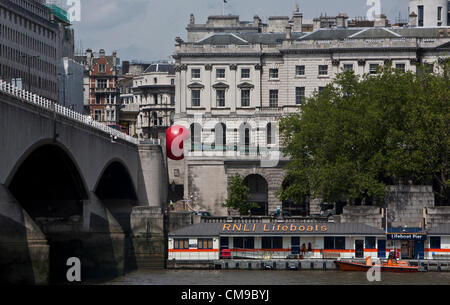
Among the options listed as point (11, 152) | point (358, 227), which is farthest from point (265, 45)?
point (11, 152)

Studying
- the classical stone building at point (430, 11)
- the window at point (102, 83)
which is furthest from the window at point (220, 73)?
the window at point (102, 83)

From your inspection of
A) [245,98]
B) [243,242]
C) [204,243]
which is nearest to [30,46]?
[245,98]

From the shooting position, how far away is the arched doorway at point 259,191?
369 ft

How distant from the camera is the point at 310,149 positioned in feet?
322

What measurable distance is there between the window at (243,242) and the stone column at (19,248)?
90.2ft

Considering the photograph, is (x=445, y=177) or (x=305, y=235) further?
(x=445, y=177)

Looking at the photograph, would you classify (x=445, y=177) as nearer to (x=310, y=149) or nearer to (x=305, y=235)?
(x=310, y=149)

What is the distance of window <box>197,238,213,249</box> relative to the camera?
268 feet

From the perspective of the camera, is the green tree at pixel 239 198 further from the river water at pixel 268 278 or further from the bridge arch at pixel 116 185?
the river water at pixel 268 278

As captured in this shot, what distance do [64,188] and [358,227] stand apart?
21.5 m

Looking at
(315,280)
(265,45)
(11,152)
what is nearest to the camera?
(11,152)

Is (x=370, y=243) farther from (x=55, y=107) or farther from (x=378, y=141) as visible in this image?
(x=55, y=107)

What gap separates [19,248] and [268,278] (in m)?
21.1

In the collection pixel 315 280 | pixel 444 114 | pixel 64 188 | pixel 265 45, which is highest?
pixel 265 45
